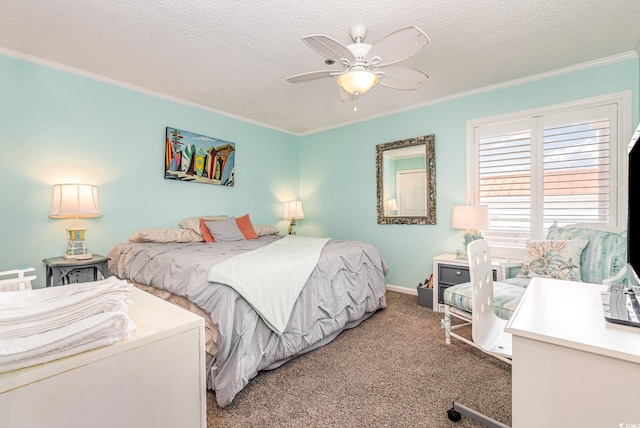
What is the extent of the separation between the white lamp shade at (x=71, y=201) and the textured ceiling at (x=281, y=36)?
3.81ft

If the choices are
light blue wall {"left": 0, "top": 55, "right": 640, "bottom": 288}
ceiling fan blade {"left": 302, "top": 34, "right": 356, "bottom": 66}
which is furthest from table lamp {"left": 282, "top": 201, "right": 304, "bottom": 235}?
ceiling fan blade {"left": 302, "top": 34, "right": 356, "bottom": 66}

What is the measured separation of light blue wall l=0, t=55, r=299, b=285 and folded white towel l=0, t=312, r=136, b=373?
277 cm

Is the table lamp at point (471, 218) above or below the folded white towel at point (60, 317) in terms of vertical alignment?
above

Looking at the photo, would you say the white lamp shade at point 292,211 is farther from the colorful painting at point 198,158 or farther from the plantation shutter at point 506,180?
the plantation shutter at point 506,180

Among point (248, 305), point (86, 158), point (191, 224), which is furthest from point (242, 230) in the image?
point (248, 305)

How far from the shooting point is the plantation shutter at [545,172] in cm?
271

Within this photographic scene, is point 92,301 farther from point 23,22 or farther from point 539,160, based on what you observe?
point 539,160

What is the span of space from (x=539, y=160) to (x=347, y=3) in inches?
96.3

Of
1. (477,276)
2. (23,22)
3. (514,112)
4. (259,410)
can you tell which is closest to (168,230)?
(23,22)

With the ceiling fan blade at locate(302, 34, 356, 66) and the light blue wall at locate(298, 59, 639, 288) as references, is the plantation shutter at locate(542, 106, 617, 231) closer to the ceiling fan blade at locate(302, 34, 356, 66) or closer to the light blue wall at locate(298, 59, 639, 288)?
the light blue wall at locate(298, 59, 639, 288)

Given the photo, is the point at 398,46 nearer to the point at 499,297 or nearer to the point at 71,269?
the point at 499,297

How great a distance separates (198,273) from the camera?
1.89 meters

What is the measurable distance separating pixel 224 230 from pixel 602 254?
3.46 meters

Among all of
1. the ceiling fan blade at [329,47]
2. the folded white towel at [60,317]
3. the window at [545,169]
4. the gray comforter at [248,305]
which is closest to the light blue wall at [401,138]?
the window at [545,169]
